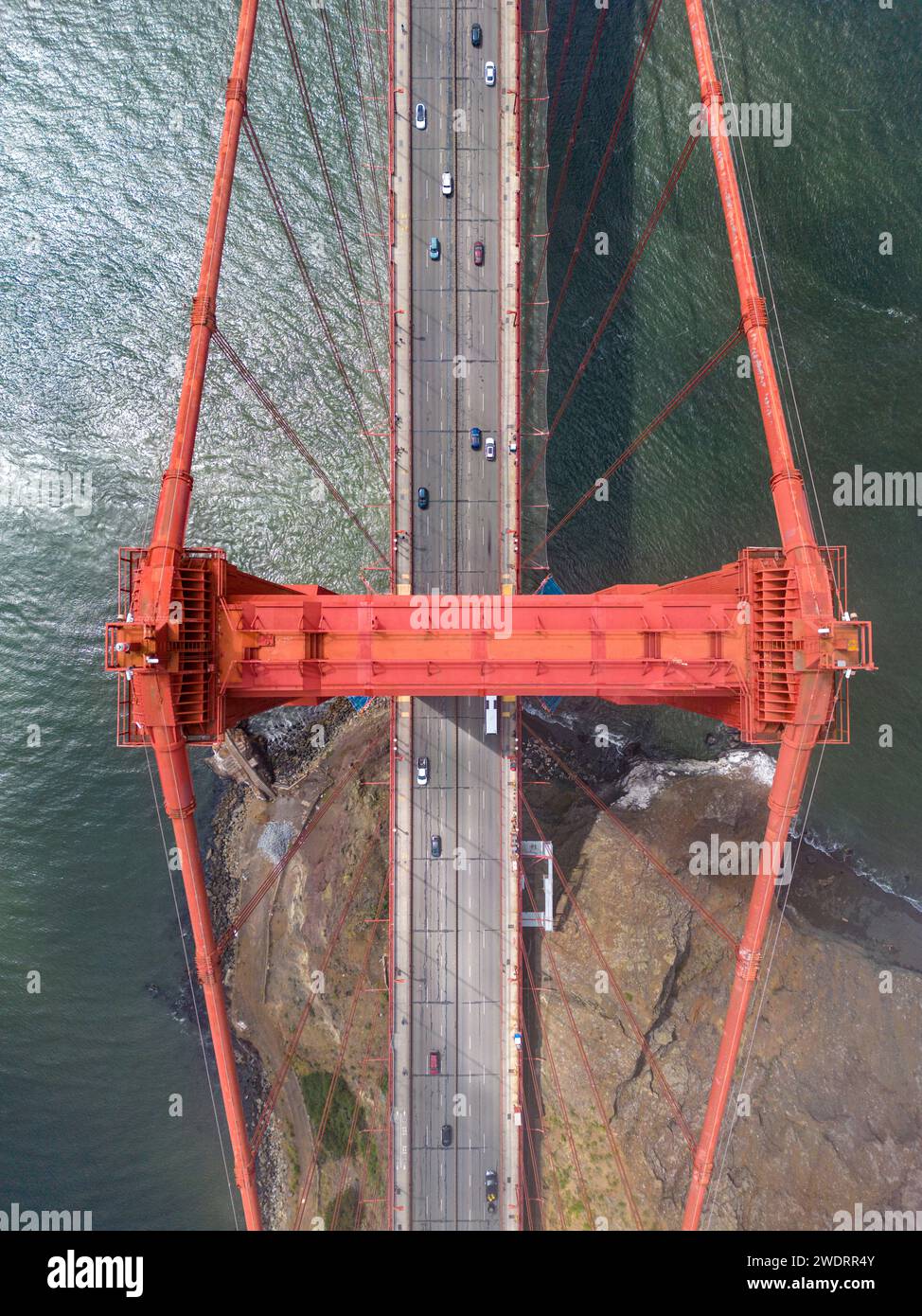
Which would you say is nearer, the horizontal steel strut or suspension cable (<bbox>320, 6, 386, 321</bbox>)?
the horizontal steel strut

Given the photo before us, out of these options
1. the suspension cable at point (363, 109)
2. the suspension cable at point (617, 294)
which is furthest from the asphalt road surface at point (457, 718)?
the suspension cable at point (617, 294)

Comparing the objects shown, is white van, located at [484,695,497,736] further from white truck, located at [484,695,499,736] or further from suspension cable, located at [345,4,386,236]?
suspension cable, located at [345,4,386,236]

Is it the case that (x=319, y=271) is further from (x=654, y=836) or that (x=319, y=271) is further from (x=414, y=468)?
(x=654, y=836)

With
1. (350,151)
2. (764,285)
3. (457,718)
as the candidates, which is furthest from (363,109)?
(457,718)

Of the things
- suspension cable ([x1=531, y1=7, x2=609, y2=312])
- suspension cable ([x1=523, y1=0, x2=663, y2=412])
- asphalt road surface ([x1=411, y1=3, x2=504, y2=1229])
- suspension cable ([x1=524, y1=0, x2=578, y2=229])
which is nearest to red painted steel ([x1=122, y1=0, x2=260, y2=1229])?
asphalt road surface ([x1=411, y1=3, x2=504, y2=1229])

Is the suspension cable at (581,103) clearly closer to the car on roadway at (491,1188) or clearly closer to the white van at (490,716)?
the white van at (490,716)

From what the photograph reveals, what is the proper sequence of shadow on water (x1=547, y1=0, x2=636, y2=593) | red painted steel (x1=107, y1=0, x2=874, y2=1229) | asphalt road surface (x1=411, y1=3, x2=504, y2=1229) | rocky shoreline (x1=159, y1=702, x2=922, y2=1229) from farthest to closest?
shadow on water (x1=547, y1=0, x2=636, y2=593) < asphalt road surface (x1=411, y1=3, x2=504, y2=1229) < rocky shoreline (x1=159, y1=702, x2=922, y2=1229) < red painted steel (x1=107, y1=0, x2=874, y2=1229)

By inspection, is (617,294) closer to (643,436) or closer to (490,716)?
(643,436)

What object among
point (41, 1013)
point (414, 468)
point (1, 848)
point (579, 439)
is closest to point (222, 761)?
point (1, 848)
